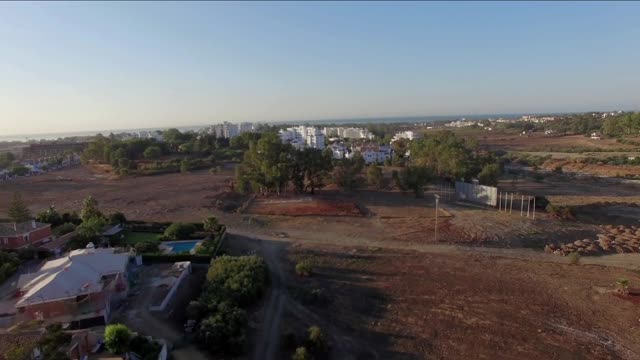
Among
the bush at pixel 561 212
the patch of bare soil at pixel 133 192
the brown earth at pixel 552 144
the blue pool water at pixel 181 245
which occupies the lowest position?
the brown earth at pixel 552 144

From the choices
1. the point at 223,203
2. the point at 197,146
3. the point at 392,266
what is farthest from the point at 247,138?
the point at 392,266

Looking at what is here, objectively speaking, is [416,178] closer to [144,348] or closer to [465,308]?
[465,308]

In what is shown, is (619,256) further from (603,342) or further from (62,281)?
(62,281)

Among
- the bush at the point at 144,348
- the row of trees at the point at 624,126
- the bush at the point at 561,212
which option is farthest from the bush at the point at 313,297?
the row of trees at the point at 624,126

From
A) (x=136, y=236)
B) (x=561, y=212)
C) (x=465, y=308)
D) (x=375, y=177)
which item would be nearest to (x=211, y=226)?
(x=136, y=236)

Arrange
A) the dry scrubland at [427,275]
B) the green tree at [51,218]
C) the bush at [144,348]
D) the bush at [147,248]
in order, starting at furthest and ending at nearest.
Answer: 1. the green tree at [51,218]
2. the bush at [147,248]
3. the dry scrubland at [427,275]
4. the bush at [144,348]

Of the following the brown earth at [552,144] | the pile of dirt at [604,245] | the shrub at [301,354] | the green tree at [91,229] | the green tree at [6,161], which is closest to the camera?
the shrub at [301,354]

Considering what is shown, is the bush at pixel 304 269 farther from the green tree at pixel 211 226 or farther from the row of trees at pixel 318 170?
the row of trees at pixel 318 170
